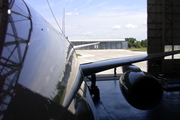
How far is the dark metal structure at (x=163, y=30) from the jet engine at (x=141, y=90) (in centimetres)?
1054

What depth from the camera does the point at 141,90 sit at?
415cm

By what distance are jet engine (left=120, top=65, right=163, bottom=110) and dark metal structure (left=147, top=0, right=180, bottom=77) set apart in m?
10.5

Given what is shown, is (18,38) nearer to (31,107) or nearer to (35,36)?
(35,36)

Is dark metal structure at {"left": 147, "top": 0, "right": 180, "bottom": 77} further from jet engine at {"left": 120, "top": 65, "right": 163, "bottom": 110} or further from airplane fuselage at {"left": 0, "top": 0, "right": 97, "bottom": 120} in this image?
airplane fuselage at {"left": 0, "top": 0, "right": 97, "bottom": 120}

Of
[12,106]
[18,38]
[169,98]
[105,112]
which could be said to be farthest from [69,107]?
[169,98]

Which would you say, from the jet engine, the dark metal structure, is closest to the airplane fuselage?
the jet engine

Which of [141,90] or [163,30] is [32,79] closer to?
[141,90]

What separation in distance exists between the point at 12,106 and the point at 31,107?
0.42 feet

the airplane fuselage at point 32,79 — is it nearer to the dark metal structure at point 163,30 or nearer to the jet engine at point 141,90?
the jet engine at point 141,90

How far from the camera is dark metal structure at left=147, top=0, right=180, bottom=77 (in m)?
13.9

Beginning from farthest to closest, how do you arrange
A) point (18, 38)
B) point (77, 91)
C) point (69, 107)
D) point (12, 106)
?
point (77, 91)
point (18, 38)
point (69, 107)
point (12, 106)

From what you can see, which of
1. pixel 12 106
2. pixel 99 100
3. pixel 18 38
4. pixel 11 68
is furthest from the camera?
pixel 99 100

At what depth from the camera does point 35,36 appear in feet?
6.09

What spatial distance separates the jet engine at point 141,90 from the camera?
4043 millimetres
